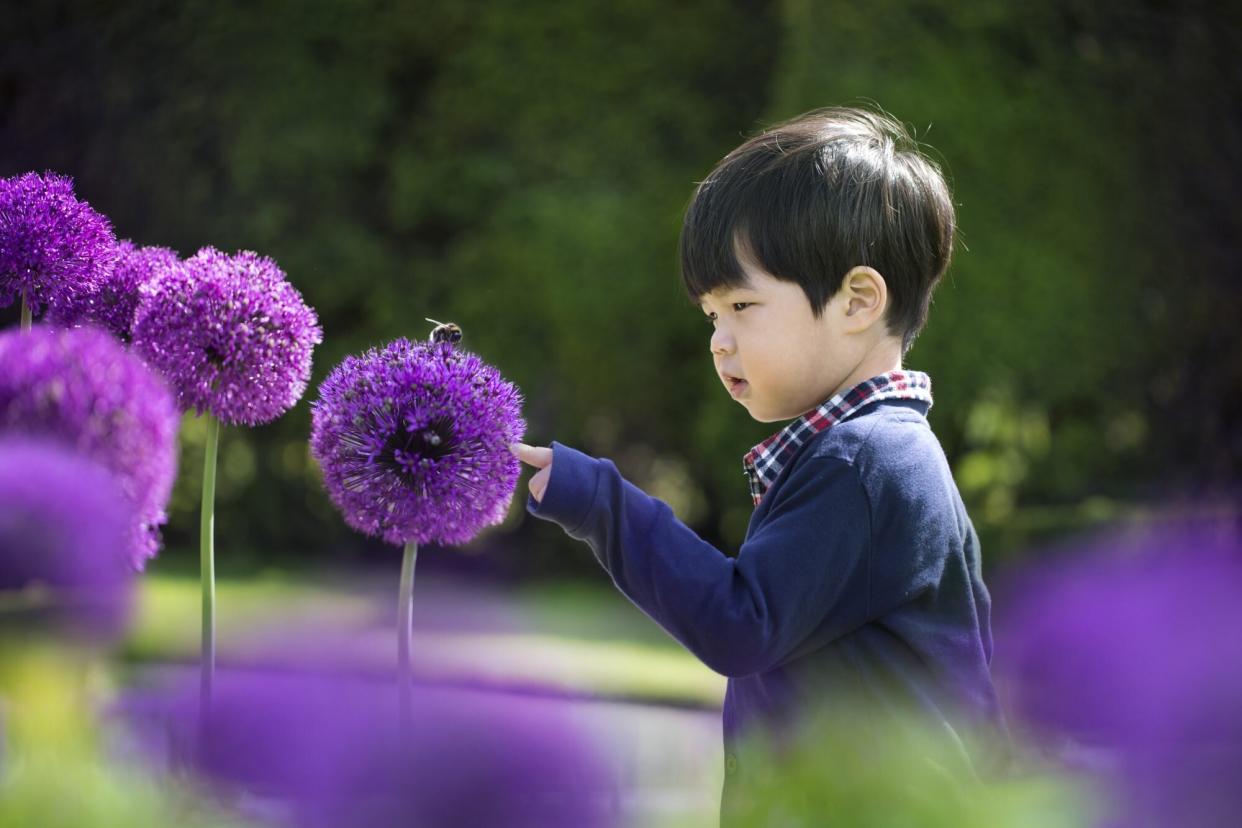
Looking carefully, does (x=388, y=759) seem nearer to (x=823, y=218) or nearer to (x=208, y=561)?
(x=208, y=561)

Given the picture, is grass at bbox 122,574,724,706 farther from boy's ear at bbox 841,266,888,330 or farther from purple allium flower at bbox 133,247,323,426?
purple allium flower at bbox 133,247,323,426

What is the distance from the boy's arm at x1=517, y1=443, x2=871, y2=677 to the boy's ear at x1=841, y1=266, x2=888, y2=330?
10.8 inches

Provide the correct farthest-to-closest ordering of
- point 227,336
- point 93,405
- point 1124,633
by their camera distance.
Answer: point 1124,633 < point 227,336 < point 93,405

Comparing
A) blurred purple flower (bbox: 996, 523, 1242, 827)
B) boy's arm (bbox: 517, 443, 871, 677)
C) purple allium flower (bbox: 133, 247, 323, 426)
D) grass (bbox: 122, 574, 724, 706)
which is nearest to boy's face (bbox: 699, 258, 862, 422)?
boy's arm (bbox: 517, 443, 871, 677)

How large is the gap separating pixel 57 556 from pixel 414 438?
2.07 ft

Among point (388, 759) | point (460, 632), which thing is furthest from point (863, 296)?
point (460, 632)

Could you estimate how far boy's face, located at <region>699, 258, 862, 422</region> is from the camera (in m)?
1.75

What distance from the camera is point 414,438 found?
131 centimetres

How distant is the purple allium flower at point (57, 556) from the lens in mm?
682

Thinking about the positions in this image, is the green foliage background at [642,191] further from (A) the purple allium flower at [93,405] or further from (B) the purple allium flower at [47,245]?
(A) the purple allium flower at [93,405]

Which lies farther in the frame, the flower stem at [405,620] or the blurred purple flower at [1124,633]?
the blurred purple flower at [1124,633]

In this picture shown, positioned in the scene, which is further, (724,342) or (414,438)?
(724,342)

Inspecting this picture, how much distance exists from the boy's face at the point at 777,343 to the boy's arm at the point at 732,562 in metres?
0.20

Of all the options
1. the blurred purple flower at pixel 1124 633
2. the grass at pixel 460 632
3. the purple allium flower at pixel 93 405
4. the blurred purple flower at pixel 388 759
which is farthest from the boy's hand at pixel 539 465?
the grass at pixel 460 632
